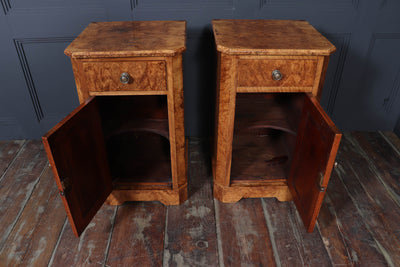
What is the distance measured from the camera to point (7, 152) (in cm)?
215

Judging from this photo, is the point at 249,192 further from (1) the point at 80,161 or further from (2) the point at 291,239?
(1) the point at 80,161

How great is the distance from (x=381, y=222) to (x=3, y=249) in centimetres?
194

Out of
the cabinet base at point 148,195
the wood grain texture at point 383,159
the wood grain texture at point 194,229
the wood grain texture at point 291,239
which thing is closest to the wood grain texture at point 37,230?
the cabinet base at point 148,195

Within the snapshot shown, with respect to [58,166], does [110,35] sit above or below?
above

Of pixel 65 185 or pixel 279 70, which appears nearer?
pixel 65 185

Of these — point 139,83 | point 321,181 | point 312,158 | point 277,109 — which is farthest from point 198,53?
point 321,181

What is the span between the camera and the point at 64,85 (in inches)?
82.5

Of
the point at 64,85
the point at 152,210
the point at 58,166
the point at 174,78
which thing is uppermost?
the point at 174,78

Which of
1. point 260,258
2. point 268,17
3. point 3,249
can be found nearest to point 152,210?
point 260,258

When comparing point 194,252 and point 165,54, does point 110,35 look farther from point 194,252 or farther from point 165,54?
point 194,252

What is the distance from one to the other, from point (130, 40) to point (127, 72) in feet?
0.59

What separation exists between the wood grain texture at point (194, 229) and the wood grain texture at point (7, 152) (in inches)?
47.0

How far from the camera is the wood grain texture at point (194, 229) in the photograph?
4.69 ft

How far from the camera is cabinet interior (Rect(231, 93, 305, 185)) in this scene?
64.9 inches
